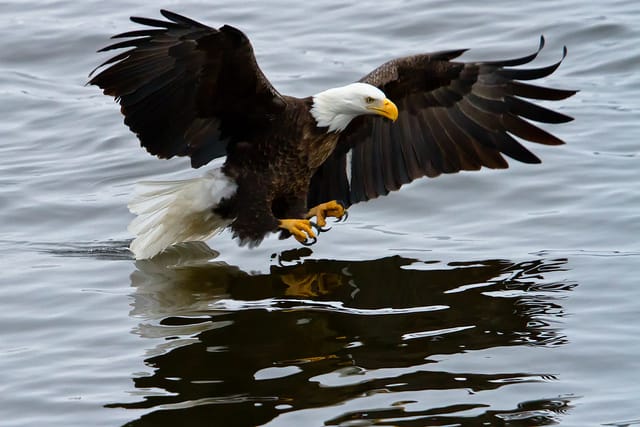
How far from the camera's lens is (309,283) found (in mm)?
6520

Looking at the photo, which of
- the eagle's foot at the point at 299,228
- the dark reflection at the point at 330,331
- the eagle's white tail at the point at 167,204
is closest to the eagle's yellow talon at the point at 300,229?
the eagle's foot at the point at 299,228

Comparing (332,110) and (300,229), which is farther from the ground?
(332,110)

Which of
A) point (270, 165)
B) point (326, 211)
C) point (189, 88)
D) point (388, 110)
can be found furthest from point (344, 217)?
point (189, 88)

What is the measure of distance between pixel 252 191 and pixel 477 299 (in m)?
1.41

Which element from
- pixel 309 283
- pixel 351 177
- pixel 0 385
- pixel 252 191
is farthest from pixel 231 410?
pixel 351 177

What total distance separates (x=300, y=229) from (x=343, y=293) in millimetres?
633

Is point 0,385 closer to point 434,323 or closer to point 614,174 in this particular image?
point 434,323

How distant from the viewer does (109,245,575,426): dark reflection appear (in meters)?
5.00

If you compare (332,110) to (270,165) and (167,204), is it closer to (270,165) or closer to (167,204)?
(270,165)

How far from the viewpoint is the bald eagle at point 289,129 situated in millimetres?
6383

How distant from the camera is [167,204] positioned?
6.88 meters

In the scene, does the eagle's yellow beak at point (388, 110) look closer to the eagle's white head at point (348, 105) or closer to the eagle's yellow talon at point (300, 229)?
the eagle's white head at point (348, 105)

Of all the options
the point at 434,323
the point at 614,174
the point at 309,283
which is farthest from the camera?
the point at 614,174

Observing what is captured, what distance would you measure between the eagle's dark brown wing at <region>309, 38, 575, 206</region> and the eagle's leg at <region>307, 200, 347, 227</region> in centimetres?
18
